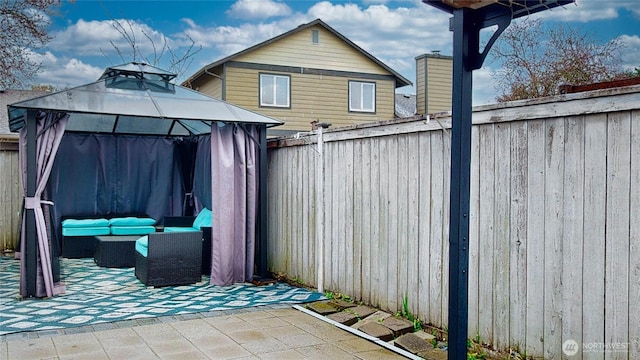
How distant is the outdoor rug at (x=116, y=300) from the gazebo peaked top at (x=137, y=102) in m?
1.97

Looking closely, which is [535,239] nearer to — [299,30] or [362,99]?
[299,30]

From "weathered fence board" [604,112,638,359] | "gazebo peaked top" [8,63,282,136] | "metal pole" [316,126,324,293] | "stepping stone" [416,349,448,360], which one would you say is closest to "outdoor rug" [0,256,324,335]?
"metal pole" [316,126,324,293]

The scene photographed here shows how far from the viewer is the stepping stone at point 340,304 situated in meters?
4.93

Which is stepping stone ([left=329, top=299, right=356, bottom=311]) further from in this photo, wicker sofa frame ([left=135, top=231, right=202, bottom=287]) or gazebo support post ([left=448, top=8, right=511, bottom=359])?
gazebo support post ([left=448, top=8, right=511, bottom=359])

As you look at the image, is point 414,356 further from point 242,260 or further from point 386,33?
point 386,33

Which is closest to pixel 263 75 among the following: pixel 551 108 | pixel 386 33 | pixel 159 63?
pixel 159 63

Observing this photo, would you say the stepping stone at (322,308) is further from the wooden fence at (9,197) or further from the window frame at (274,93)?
the window frame at (274,93)

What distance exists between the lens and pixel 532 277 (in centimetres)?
330

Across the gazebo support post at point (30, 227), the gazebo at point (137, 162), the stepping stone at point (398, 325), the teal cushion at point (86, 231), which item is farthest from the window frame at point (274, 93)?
the stepping stone at point (398, 325)

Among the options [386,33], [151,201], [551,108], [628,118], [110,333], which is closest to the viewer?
[628,118]

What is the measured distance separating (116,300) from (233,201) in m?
1.71

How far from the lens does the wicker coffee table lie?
7.31m

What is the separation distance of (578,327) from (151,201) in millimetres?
7807

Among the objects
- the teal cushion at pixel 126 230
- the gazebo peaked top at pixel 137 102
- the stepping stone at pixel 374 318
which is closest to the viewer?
A: the stepping stone at pixel 374 318
